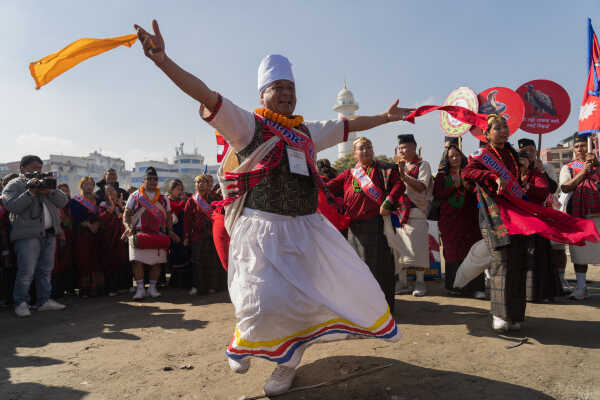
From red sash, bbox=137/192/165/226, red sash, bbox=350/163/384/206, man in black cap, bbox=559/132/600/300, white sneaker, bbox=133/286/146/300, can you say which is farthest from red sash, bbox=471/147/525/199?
white sneaker, bbox=133/286/146/300

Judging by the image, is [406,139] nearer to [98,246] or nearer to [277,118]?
[277,118]

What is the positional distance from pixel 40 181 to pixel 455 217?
582cm

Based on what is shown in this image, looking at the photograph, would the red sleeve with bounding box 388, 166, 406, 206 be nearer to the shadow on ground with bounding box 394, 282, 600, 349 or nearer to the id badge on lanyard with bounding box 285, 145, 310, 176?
the shadow on ground with bounding box 394, 282, 600, 349

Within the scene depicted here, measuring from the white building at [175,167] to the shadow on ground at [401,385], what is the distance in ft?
327

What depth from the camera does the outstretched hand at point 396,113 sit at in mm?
3301

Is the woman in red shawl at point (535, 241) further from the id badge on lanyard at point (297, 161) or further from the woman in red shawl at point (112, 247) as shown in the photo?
the woman in red shawl at point (112, 247)

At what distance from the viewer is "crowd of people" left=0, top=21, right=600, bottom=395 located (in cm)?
259

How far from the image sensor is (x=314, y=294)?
8.50 feet

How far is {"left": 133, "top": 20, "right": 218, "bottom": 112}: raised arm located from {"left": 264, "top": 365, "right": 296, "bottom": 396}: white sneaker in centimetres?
184

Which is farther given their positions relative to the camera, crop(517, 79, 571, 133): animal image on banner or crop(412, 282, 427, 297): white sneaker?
crop(517, 79, 571, 133): animal image on banner

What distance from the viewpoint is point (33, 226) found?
5.80m

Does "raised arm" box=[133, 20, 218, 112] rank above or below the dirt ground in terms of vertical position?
above

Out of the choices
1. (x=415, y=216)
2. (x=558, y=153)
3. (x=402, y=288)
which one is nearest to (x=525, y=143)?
(x=415, y=216)

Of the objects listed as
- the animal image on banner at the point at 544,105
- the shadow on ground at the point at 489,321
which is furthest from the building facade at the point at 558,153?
the shadow on ground at the point at 489,321
